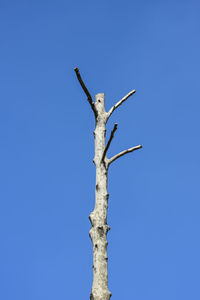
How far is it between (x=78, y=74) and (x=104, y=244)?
9.78ft

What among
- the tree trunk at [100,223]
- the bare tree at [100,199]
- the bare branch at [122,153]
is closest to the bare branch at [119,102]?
the bare tree at [100,199]

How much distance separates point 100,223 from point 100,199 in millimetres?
414

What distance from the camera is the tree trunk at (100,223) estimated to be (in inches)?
187

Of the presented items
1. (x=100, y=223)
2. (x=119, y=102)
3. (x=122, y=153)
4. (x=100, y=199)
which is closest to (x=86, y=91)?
(x=119, y=102)

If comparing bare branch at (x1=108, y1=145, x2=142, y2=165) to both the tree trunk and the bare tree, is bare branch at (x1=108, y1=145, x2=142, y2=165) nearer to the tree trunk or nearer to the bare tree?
the bare tree

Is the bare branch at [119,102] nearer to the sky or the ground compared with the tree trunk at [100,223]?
Result: nearer to the sky

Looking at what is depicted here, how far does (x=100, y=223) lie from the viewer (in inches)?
206

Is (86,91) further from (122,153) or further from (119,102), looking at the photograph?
(122,153)

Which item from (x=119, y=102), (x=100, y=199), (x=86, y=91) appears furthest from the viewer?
(x=119, y=102)

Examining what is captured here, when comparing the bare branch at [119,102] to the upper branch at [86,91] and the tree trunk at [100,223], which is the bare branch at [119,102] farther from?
the upper branch at [86,91]

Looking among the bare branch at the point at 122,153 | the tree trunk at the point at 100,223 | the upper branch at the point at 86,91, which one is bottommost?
the tree trunk at the point at 100,223

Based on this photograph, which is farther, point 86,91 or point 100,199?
point 86,91

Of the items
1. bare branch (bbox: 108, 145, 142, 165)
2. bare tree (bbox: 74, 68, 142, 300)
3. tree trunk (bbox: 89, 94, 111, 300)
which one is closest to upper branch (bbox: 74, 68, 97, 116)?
bare tree (bbox: 74, 68, 142, 300)

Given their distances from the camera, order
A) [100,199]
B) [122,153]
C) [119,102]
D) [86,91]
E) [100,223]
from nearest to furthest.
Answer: [100,223] → [100,199] → [122,153] → [86,91] → [119,102]
